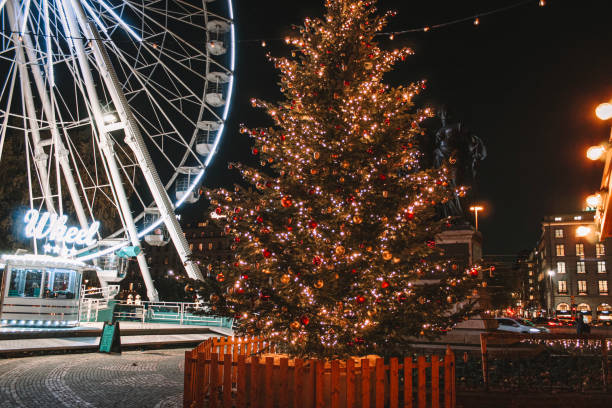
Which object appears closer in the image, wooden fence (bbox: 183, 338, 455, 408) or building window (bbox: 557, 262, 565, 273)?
wooden fence (bbox: 183, 338, 455, 408)

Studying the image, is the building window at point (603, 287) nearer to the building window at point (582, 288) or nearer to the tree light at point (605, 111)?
the building window at point (582, 288)

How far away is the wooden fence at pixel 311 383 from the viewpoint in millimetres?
6887

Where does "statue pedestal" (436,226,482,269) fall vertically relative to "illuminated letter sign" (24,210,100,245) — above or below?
below

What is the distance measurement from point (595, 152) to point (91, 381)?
10319 mm

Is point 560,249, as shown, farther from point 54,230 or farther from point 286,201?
point 286,201

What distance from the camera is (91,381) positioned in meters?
11.2

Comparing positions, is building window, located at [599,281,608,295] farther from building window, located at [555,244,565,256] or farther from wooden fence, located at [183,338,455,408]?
wooden fence, located at [183,338,455,408]

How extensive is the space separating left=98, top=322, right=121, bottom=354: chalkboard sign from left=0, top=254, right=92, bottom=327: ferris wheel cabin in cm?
575

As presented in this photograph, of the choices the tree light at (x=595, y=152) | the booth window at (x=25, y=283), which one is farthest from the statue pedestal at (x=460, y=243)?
the booth window at (x=25, y=283)

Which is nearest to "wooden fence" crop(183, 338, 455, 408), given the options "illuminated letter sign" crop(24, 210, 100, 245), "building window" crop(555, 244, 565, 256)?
Answer: "illuminated letter sign" crop(24, 210, 100, 245)

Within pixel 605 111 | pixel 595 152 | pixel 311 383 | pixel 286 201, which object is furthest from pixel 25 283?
pixel 605 111

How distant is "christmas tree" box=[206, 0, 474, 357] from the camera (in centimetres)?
822

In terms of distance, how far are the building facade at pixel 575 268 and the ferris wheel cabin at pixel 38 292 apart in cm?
7562

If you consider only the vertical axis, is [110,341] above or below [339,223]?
below
